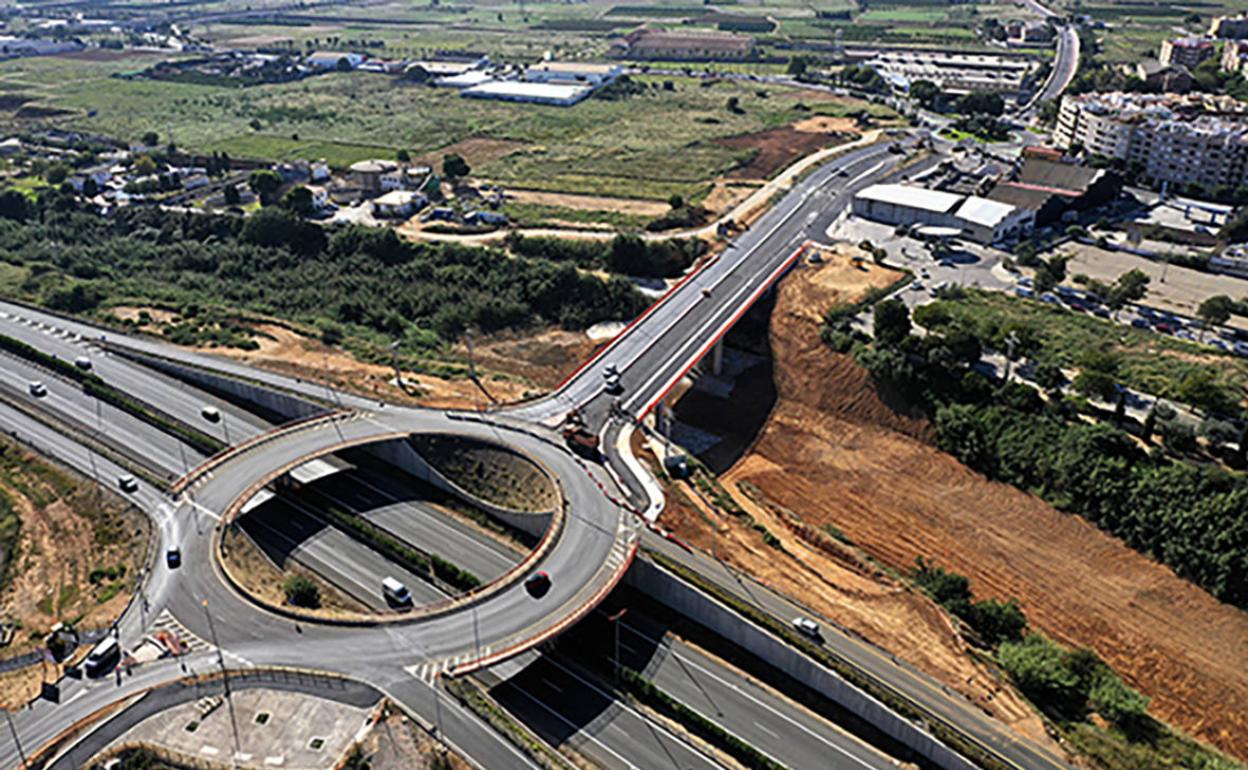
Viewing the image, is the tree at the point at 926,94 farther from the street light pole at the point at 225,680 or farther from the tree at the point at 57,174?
the street light pole at the point at 225,680

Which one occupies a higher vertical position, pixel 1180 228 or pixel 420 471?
pixel 1180 228

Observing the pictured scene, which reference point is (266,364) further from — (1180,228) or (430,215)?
(1180,228)

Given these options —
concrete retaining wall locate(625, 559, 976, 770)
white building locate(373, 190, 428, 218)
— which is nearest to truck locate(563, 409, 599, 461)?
concrete retaining wall locate(625, 559, 976, 770)

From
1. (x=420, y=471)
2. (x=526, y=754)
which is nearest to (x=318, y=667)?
(x=526, y=754)

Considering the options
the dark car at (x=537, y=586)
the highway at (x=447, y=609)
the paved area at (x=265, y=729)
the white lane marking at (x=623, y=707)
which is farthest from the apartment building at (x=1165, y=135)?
the paved area at (x=265, y=729)

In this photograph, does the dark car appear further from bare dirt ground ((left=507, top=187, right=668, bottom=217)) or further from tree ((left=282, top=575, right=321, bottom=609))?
bare dirt ground ((left=507, top=187, right=668, bottom=217))
